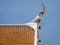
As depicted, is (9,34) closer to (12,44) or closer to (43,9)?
(12,44)

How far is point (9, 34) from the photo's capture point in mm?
2434

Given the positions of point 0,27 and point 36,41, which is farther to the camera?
point 0,27

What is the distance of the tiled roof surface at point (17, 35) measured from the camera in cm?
237

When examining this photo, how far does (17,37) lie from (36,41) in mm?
221

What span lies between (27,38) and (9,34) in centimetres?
22

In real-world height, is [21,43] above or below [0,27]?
below

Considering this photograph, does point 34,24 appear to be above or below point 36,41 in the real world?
above

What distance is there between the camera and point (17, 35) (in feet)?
7.89

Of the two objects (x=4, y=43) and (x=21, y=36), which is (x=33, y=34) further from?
(x=4, y=43)

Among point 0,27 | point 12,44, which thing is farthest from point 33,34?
point 0,27

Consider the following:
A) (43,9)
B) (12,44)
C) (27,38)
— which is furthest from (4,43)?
(43,9)

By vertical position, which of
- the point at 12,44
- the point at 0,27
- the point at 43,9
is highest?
the point at 43,9

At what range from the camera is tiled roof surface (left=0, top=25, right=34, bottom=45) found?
2369 mm

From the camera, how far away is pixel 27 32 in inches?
94.4
